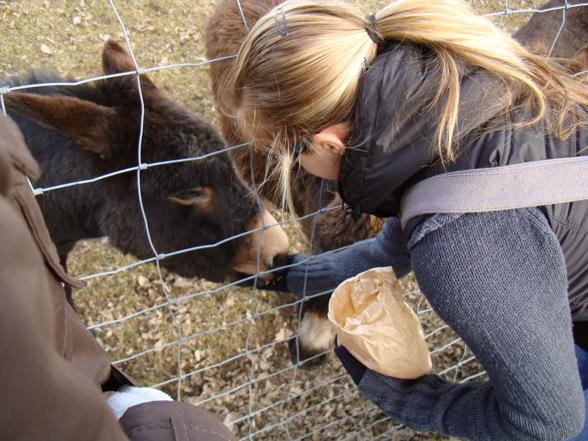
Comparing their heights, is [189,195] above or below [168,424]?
below

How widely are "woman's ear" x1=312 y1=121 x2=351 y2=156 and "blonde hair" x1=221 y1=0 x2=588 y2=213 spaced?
0.06 ft

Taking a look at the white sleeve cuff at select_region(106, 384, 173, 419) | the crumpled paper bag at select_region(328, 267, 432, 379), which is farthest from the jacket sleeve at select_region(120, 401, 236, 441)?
the crumpled paper bag at select_region(328, 267, 432, 379)

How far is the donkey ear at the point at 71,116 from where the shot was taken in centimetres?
157

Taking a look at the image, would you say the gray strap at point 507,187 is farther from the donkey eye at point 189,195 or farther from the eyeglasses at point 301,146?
the donkey eye at point 189,195

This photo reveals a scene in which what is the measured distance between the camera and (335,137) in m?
1.21

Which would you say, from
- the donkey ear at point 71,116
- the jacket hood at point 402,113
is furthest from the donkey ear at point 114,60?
the jacket hood at point 402,113

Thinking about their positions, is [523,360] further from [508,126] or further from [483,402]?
[508,126]

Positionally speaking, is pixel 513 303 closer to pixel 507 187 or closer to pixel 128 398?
pixel 507 187

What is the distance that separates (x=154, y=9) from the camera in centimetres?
494

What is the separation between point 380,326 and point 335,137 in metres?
0.61

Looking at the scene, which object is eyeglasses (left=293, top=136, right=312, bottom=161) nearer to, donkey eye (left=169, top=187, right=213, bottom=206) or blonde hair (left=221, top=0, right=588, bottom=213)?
blonde hair (left=221, top=0, right=588, bottom=213)

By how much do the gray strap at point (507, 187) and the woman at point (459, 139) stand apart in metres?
0.03

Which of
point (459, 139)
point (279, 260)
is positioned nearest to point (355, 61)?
point (459, 139)

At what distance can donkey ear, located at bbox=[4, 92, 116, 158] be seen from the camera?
5.15ft
